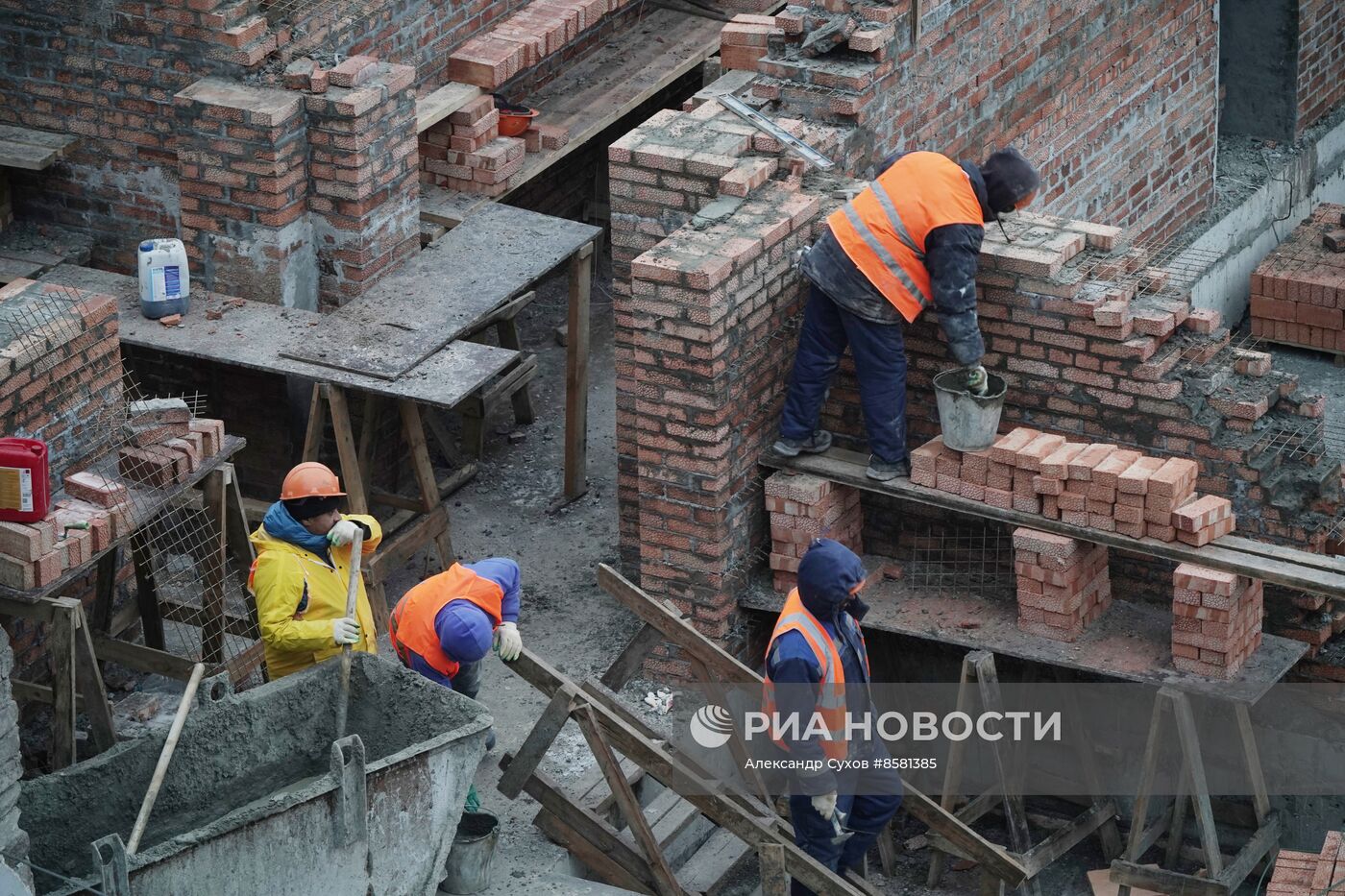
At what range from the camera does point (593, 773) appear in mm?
9281

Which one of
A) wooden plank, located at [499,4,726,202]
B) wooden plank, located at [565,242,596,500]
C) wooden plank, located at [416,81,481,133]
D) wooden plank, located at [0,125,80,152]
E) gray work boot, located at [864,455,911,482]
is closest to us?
gray work boot, located at [864,455,911,482]

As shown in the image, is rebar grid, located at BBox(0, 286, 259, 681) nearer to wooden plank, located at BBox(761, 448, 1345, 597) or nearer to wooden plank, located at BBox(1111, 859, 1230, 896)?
wooden plank, located at BBox(761, 448, 1345, 597)

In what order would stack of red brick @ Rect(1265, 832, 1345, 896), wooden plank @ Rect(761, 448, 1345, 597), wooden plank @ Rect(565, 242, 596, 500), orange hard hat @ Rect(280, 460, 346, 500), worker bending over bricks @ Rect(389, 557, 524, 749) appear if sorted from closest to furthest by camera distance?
worker bending over bricks @ Rect(389, 557, 524, 749), stack of red brick @ Rect(1265, 832, 1345, 896), orange hard hat @ Rect(280, 460, 346, 500), wooden plank @ Rect(761, 448, 1345, 597), wooden plank @ Rect(565, 242, 596, 500)

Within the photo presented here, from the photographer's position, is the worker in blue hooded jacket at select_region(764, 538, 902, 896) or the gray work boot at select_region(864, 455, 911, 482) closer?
the worker in blue hooded jacket at select_region(764, 538, 902, 896)

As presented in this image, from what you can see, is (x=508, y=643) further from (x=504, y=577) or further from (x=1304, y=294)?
(x=1304, y=294)

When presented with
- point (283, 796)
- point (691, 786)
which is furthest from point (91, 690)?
point (691, 786)

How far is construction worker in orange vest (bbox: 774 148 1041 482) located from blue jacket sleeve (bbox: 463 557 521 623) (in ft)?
6.49

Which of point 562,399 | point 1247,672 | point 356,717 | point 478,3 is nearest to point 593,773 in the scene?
point 356,717

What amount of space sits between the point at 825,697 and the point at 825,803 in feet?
1.46

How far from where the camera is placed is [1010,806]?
9820 millimetres

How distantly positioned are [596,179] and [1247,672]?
20.7ft

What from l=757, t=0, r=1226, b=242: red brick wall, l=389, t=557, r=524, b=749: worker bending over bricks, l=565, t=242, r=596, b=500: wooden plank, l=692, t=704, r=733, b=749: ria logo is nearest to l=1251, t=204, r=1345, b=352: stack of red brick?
l=757, t=0, r=1226, b=242: red brick wall

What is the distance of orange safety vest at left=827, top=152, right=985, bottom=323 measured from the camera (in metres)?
9.23

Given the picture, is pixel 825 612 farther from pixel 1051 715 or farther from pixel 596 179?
pixel 596 179
